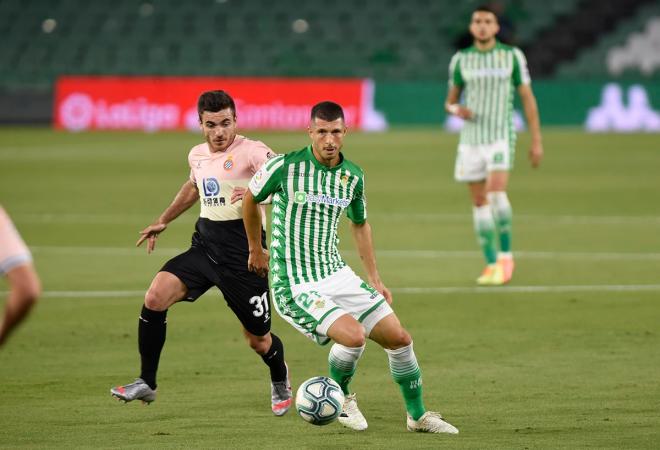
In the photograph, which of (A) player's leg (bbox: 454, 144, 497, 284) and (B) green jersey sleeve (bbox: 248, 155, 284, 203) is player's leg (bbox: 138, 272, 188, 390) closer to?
(B) green jersey sleeve (bbox: 248, 155, 284, 203)

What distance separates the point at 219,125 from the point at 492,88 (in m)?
6.05

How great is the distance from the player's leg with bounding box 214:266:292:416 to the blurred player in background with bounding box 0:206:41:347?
357 cm

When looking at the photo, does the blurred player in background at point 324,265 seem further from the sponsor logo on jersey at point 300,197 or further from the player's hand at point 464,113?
the player's hand at point 464,113

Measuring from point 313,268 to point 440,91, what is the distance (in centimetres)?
3216

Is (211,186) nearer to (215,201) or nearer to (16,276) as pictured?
(215,201)

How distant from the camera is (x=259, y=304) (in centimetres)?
796

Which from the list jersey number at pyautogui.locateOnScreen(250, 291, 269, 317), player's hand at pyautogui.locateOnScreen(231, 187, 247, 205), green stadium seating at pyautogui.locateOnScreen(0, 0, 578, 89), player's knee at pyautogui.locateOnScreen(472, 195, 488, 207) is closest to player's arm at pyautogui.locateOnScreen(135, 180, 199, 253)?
player's hand at pyautogui.locateOnScreen(231, 187, 247, 205)

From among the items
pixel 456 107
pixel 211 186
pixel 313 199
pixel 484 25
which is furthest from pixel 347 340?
pixel 484 25

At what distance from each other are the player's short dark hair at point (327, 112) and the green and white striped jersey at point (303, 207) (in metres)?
0.22

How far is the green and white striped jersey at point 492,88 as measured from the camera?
1347 cm

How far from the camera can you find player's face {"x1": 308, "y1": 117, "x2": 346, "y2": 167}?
23.5 ft

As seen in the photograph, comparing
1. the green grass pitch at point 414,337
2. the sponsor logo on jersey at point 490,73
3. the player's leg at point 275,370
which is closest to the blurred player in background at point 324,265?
the green grass pitch at point 414,337

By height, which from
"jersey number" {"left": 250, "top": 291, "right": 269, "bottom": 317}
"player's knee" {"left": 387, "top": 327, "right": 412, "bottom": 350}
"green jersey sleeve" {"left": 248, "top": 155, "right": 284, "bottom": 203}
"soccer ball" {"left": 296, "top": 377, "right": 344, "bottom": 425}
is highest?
"green jersey sleeve" {"left": 248, "top": 155, "right": 284, "bottom": 203}

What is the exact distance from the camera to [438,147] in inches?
1278
